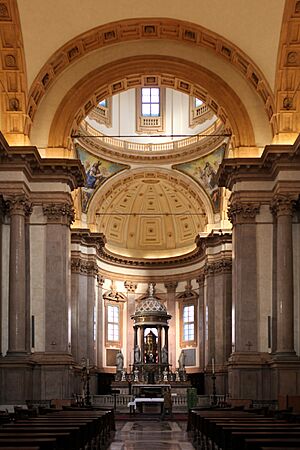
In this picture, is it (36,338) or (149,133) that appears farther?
(149,133)

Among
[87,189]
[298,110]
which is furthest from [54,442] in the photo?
[87,189]

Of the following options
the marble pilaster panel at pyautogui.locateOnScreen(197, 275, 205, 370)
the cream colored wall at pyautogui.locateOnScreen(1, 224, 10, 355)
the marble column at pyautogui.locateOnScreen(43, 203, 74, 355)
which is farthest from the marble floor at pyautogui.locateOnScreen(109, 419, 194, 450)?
the marble pilaster panel at pyautogui.locateOnScreen(197, 275, 205, 370)

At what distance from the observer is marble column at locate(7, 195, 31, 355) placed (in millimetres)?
26500

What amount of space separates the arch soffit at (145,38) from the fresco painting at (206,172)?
1517cm

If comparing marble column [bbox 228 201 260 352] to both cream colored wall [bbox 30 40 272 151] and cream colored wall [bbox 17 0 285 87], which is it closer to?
cream colored wall [bbox 30 40 272 151]

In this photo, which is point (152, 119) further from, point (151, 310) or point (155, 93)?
point (151, 310)

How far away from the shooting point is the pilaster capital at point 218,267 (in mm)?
43062

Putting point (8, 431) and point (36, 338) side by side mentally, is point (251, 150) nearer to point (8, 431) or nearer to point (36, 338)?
point (36, 338)

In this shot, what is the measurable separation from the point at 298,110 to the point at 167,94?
20.6m

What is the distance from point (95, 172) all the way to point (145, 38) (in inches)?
666

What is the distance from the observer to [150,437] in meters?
22.2

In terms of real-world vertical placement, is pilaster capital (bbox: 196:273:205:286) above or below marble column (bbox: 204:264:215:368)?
above

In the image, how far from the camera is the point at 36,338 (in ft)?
92.8

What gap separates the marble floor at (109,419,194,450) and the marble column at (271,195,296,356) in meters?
4.57
